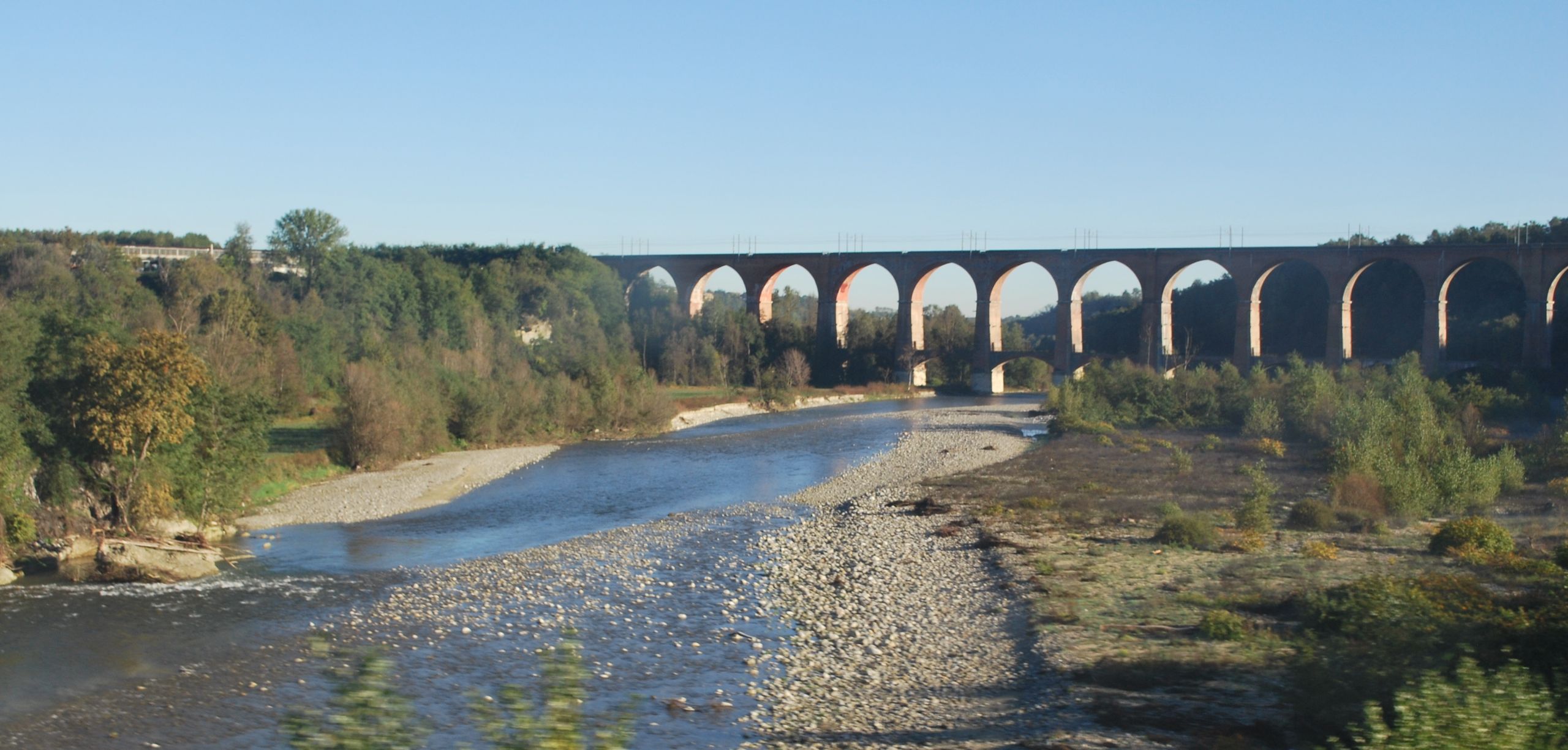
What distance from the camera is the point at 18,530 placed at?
15164 millimetres

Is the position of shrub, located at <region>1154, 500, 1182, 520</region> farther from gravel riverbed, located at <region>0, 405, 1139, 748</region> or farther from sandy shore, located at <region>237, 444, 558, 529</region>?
sandy shore, located at <region>237, 444, 558, 529</region>

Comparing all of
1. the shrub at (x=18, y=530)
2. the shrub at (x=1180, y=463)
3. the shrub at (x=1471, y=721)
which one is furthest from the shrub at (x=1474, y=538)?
the shrub at (x=18, y=530)

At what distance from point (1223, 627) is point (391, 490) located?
18.0 metres

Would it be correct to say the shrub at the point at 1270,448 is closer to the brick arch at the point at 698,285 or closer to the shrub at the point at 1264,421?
the shrub at the point at 1264,421

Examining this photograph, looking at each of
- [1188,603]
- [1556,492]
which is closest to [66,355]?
[1188,603]

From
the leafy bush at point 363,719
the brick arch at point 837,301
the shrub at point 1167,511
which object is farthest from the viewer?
the brick arch at point 837,301

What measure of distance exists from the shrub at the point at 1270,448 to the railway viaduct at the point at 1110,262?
19743 mm

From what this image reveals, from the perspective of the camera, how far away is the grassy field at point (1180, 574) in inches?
386

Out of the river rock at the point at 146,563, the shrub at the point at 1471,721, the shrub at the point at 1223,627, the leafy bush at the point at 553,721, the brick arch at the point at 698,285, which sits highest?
the brick arch at the point at 698,285

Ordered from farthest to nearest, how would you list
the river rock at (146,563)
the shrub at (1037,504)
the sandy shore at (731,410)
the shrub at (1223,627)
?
the sandy shore at (731,410) < the shrub at (1037,504) < the river rock at (146,563) < the shrub at (1223,627)

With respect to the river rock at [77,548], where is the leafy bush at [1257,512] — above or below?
below

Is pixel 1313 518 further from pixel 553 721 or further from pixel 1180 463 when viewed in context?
pixel 553 721

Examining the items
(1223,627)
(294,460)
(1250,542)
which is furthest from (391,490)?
(1223,627)

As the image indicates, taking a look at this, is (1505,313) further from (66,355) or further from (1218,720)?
(66,355)
